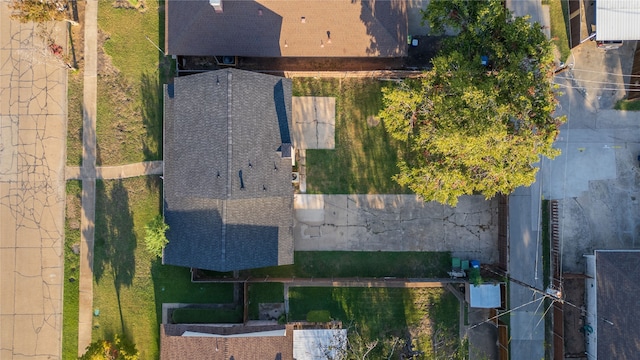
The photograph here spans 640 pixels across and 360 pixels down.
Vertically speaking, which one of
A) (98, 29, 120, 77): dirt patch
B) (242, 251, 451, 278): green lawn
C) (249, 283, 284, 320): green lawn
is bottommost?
(249, 283, 284, 320): green lawn

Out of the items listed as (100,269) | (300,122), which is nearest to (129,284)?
(100,269)

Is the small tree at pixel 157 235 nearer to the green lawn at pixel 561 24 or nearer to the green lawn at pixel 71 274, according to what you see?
the green lawn at pixel 71 274

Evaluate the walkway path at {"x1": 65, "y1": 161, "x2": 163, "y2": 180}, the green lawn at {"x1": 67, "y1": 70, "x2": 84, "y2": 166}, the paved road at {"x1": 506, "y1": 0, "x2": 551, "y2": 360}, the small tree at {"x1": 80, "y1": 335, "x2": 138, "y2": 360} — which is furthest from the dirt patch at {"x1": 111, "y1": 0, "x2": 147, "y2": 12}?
the paved road at {"x1": 506, "y1": 0, "x2": 551, "y2": 360}

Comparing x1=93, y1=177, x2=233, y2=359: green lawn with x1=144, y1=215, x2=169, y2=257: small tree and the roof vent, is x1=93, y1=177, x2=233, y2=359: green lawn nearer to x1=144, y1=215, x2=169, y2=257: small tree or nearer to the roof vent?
x1=144, y1=215, x2=169, y2=257: small tree

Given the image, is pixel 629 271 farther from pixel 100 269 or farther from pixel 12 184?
pixel 12 184

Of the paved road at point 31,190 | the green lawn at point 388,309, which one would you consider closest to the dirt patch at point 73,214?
the paved road at point 31,190

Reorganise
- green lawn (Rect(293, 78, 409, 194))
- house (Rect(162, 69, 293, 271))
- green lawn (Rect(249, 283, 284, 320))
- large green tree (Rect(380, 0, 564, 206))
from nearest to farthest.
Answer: large green tree (Rect(380, 0, 564, 206)), house (Rect(162, 69, 293, 271)), green lawn (Rect(249, 283, 284, 320)), green lawn (Rect(293, 78, 409, 194))

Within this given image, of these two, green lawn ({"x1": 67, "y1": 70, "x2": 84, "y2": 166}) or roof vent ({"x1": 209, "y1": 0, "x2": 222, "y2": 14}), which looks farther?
green lawn ({"x1": 67, "y1": 70, "x2": 84, "y2": 166})
